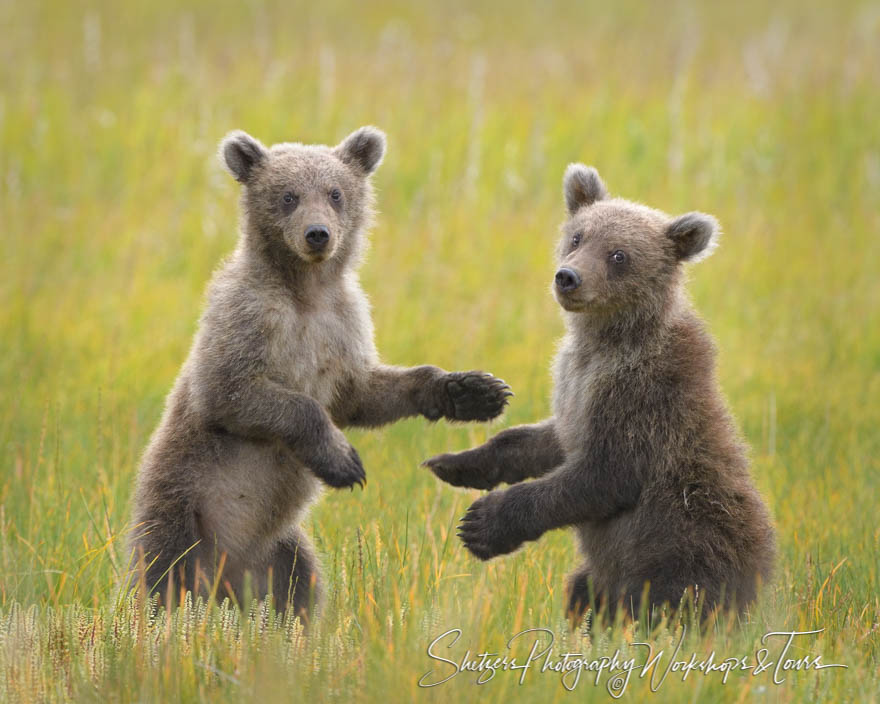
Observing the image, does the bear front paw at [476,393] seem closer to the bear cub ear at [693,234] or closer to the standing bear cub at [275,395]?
the standing bear cub at [275,395]

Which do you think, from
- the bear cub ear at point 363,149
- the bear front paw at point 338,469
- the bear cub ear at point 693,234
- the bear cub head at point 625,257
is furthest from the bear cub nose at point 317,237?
the bear cub ear at point 693,234

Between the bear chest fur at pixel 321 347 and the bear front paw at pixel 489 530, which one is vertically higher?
the bear chest fur at pixel 321 347

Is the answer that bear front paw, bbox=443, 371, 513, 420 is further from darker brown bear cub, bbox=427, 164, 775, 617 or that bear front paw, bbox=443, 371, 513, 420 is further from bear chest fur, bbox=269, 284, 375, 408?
bear chest fur, bbox=269, 284, 375, 408

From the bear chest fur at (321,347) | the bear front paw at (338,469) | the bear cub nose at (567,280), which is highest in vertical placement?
the bear cub nose at (567,280)

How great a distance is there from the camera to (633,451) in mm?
5695

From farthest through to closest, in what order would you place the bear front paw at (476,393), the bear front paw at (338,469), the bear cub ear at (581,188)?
the bear cub ear at (581,188) → the bear front paw at (476,393) → the bear front paw at (338,469)

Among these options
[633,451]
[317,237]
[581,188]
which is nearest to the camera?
[633,451]

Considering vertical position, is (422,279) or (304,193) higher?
(304,193)

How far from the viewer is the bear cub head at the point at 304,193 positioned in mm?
6109

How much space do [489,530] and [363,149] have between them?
2.38 meters

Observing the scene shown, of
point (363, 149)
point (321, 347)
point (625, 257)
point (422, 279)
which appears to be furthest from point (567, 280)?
point (422, 279)

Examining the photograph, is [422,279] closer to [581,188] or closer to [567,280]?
[581,188]

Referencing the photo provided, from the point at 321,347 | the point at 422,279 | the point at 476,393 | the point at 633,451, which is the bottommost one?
the point at 633,451

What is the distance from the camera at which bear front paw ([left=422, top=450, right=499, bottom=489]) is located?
640 cm
